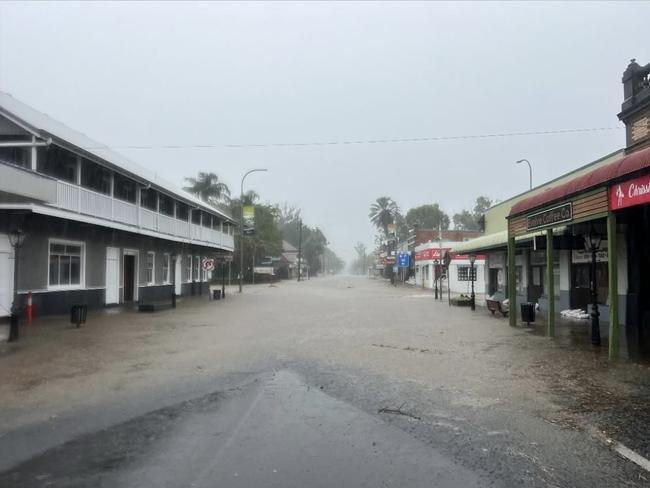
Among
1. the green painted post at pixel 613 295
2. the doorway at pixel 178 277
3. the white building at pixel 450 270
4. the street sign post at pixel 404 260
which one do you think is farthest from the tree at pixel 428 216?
the green painted post at pixel 613 295

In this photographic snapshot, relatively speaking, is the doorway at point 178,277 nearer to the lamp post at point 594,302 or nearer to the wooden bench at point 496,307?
the wooden bench at point 496,307

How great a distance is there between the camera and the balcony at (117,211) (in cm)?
1700

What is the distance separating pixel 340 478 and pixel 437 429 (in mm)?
1817

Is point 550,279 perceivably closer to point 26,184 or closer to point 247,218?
point 26,184

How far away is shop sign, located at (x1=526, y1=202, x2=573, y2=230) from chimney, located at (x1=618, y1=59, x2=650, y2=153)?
166 inches

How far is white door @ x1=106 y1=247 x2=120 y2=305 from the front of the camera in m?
22.8

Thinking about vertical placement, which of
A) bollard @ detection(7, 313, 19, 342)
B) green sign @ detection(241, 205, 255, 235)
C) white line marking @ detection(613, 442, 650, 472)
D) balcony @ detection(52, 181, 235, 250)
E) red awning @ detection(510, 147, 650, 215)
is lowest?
white line marking @ detection(613, 442, 650, 472)

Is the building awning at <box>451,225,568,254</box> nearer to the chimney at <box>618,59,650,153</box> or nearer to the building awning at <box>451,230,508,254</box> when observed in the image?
the building awning at <box>451,230,508,254</box>

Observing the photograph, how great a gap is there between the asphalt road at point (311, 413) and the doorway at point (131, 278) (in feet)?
44.6

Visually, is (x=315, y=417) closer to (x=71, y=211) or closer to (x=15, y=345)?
(x=15, y=345)

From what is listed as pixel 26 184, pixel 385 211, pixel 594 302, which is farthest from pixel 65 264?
pixel 385 211

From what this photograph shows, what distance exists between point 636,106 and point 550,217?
17.6 ft

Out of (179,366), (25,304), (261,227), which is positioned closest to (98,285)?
(25,304)

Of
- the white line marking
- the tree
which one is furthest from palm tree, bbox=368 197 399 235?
the white line marking
